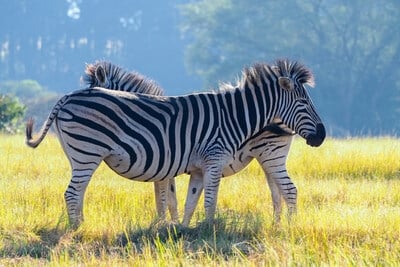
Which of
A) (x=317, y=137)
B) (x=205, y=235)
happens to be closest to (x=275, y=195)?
(x=317, y=137)

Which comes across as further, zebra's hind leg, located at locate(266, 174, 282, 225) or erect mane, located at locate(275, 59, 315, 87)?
zebra's hind leg, located at locate(266, 174, 282, 225)

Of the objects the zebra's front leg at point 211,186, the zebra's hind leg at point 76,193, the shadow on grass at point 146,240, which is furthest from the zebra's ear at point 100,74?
the shadow on grass at point 146,240

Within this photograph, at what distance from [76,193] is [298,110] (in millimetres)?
2365

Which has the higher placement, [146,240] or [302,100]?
[302,100]

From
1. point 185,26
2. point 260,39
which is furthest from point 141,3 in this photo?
point 260,39

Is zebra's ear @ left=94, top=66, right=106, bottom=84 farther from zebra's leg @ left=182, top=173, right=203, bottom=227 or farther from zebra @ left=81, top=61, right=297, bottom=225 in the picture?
zebra's leg @ left=182, top=173, right=203, bottom=227

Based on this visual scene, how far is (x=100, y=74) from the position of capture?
9242 mm

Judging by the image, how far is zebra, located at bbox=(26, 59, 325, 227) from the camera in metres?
7.83

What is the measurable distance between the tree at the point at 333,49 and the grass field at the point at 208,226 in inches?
1375

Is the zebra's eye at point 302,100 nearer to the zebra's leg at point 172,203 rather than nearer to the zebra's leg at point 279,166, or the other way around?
the zebra's leg at point 279,166

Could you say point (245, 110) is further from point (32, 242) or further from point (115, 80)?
point (32, 242)

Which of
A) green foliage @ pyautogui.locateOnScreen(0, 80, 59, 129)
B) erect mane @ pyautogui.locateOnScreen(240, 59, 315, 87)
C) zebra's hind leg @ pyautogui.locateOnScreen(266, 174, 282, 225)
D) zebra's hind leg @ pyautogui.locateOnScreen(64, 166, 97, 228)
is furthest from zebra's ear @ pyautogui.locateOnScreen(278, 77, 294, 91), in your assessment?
green foliage @ pyautogui.locateOnScreen(0, 80, 59, 129)

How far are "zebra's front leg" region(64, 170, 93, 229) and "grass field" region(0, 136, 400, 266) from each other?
0.35 ft

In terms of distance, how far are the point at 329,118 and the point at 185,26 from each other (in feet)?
45.6
